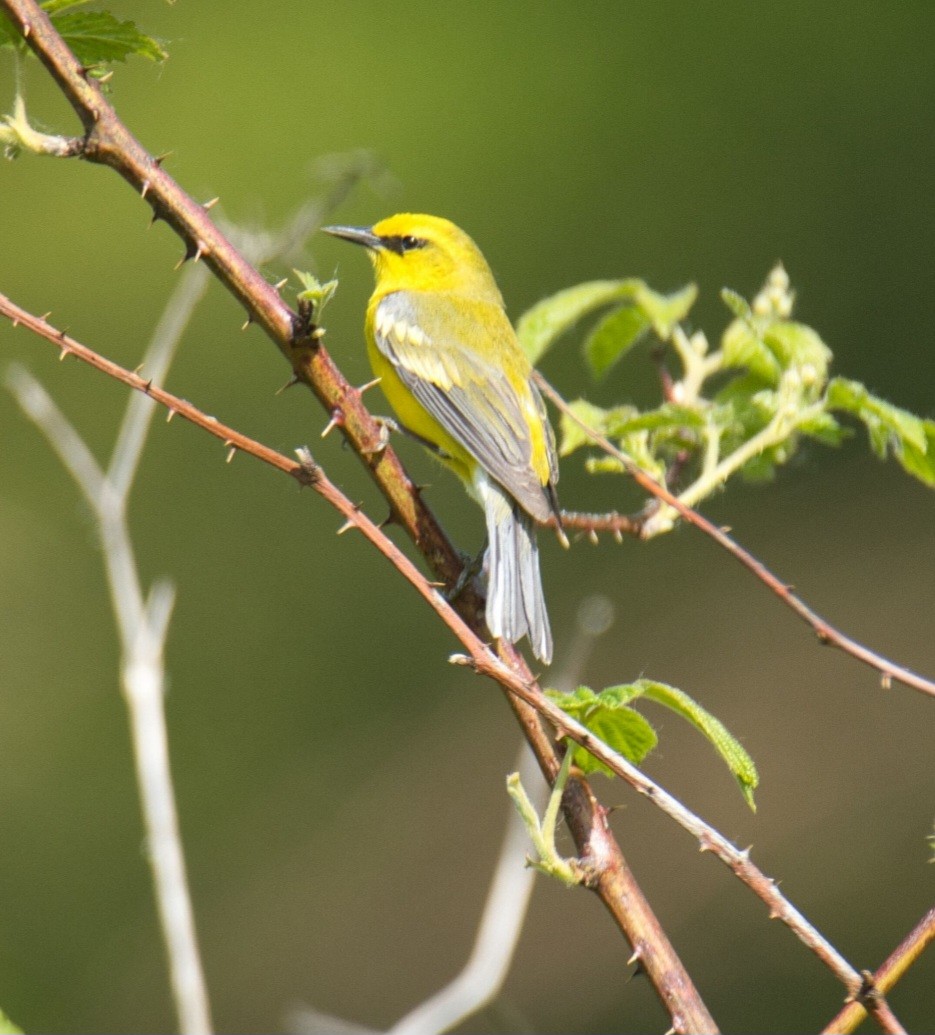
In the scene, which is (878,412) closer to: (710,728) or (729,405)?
(729,405)

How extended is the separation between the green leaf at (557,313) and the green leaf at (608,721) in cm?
78

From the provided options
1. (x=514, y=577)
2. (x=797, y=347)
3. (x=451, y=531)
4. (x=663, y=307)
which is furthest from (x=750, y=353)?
(x=451, y=531)

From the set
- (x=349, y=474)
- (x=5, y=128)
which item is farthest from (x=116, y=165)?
(x=349, y=474)

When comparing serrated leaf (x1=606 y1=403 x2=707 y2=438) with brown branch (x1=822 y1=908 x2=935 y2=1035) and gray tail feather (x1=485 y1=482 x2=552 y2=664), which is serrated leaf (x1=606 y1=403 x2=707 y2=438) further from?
brown branch (x1=822 y1=908 x2=935 y2=1035)

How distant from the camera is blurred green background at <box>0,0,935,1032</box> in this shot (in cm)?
598

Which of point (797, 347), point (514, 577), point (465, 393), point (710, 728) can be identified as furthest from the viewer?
point (465, 393)

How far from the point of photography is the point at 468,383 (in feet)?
9.33

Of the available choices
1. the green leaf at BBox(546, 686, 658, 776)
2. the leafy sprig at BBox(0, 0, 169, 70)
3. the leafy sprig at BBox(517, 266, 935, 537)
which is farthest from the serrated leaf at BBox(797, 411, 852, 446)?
the leafy sprig at BBox(0, 0, 169, 70)

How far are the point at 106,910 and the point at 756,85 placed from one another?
4908mm

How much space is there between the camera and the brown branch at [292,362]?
3.67ft

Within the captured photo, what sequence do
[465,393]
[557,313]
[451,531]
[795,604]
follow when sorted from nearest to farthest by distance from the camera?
[795,604], [557,313], [465,393], [451,531]

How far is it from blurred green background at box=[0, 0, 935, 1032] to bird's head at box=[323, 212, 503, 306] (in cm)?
270

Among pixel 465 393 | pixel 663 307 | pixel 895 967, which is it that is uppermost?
pixel 465 393

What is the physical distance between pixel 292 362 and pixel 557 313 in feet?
2.65
